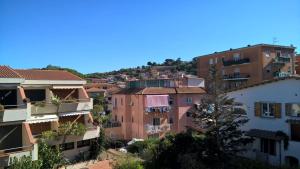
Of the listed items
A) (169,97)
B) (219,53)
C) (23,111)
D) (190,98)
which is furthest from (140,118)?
(219,53)

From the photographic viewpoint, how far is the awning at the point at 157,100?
52.8 meters

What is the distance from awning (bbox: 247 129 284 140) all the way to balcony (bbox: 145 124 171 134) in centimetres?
2294

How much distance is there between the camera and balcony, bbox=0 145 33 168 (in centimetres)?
2627

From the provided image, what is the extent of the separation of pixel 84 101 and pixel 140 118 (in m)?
16.7

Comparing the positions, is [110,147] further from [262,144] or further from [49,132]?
[262,144]

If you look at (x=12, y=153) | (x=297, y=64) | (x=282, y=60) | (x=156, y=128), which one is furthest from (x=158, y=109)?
(x=297, y=64)

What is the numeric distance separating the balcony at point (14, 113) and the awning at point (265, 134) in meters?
21.7

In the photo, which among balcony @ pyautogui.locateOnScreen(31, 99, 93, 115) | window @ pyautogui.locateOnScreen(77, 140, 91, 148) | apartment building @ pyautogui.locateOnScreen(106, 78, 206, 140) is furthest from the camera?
apartment building @ pyautogui.locateOnScreen(106, 78, 206, 140)

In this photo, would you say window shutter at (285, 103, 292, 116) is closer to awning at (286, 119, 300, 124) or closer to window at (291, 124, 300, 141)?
awning at (286, 119, 300, 124)

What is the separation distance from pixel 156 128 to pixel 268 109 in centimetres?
2520

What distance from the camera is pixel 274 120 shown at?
3117 centimetres

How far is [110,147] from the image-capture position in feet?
158

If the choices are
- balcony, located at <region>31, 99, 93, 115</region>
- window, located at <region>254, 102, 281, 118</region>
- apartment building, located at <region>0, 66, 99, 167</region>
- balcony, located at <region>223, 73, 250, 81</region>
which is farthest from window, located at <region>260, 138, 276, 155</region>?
balcony, located at <region>223, 73, 250, 81</region>

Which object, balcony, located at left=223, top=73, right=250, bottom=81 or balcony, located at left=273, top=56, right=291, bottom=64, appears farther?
balcony, located at left=223, top=73, right=250, bottom=81
